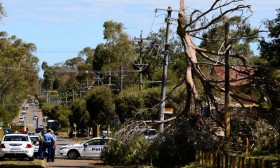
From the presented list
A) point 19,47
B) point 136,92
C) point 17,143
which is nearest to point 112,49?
point 19,47

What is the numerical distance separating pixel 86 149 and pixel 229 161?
18588mm

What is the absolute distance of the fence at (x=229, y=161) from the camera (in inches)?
765

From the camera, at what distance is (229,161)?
72.9 ft

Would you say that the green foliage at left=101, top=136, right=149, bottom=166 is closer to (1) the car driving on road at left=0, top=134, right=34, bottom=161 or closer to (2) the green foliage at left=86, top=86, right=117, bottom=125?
(1) the car driving on road at left=0, top=134, right=34, bottom=161

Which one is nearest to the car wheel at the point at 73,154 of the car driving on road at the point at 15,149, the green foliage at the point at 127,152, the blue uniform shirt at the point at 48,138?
the car driving on road at the point at 15,149

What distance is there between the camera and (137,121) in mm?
29141

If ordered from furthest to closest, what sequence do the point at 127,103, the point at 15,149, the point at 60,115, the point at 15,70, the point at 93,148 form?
the point at 60,115
the point at 15,70
the point at 127,103
the point at 93,148
the point at 15,149

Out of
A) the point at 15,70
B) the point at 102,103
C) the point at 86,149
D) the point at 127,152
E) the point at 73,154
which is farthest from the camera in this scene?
the point at 15,70

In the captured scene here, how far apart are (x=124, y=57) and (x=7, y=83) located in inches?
868

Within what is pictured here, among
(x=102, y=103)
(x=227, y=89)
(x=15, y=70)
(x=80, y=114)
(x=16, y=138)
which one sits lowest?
(x=16, y=138)

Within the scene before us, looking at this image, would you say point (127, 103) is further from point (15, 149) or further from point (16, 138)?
point (15, 149)

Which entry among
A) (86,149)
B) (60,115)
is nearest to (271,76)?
(86,149)

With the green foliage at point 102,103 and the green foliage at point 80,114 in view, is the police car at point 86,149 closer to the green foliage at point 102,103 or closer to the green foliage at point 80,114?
the green foliage at point 102,103

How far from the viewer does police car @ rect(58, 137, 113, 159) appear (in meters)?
39.1
